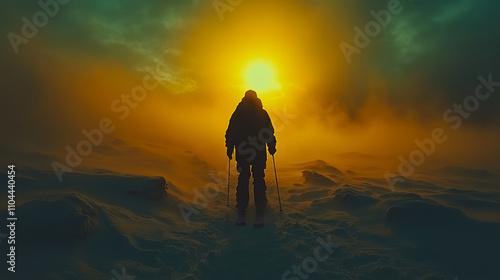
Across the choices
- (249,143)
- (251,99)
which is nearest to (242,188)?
(249,143)

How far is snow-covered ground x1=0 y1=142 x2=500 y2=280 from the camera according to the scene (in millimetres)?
4219

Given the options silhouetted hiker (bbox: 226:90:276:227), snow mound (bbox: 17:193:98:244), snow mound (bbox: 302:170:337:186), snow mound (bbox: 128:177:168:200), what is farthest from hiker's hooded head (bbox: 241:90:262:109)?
snow mound (bbox: 302:170:337:186)

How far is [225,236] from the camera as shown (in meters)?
5.76

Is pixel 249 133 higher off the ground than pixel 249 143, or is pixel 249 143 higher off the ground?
pixel 249 133

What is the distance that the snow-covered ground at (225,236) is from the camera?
4.22 m

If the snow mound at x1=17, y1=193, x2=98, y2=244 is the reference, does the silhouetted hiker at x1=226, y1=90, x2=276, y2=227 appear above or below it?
above

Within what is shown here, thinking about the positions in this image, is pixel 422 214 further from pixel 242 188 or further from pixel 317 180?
pixel 317 180

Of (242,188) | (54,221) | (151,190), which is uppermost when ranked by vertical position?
(151,190)

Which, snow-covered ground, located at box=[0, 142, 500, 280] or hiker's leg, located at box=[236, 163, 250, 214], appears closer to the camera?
snow-covered ground, located at box=[0, 142, 500, 280]

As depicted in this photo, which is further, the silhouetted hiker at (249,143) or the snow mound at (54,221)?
the silhouetted hiker at (249,143)

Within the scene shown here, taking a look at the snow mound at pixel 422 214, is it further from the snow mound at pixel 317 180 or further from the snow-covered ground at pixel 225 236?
the snow mound at pixel 317 180

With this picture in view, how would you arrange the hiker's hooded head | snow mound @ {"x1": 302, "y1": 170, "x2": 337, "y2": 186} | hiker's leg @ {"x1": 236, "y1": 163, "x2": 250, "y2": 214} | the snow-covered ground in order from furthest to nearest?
snow mound @ {"x1": 302, "y1": 170, "x2": 337, "y2": 186} < the hiker's hooded head < hiker's leg @ {"x1": 236, "y1": 163, "x2": 250, "y2": 214} < the snow-covered ground

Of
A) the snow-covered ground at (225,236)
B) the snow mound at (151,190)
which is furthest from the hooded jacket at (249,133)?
the snow mound at (151,190)

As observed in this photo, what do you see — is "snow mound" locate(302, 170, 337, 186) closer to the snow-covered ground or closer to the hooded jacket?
the snow-covered ground
